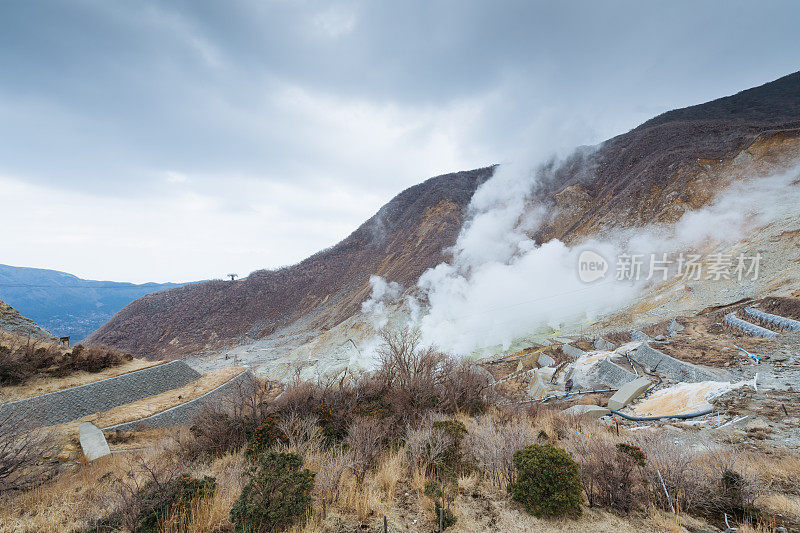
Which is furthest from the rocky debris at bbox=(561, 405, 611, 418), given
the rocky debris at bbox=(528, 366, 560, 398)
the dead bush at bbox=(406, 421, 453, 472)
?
the dead bush at bbox=(406, 421, 453, 472)

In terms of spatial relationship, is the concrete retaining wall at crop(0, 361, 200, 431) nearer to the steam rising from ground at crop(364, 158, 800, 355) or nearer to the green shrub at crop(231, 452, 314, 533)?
the green shrub at crop(231, 452, 314, 533)

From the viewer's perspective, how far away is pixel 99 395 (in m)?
14.4

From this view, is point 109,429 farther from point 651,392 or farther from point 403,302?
point 403,302

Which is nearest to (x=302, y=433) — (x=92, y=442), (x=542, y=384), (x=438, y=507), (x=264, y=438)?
(x=264, y=438)

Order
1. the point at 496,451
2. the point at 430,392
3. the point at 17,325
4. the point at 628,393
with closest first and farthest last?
the point at 496,451 < the point at 430,392 < the point at 628,393 < the point at 17,325

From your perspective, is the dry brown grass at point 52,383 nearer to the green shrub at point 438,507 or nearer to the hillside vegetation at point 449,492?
the hillside vegetation at point 449,492

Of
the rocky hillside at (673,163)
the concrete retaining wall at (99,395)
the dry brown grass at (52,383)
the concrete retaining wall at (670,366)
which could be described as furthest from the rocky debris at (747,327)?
the dry brown grass at (52,383)

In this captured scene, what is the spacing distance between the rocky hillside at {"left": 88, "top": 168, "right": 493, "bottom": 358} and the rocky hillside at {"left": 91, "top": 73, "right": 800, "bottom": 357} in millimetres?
237

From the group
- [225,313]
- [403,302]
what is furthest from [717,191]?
[225,313]

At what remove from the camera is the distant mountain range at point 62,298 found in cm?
7389

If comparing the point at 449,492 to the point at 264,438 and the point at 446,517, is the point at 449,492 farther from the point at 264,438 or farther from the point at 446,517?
the point at 264,438

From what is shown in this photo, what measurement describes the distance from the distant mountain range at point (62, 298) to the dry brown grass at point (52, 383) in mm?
68220

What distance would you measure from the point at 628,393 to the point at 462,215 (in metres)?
46.4

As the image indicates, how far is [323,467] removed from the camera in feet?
14.4
